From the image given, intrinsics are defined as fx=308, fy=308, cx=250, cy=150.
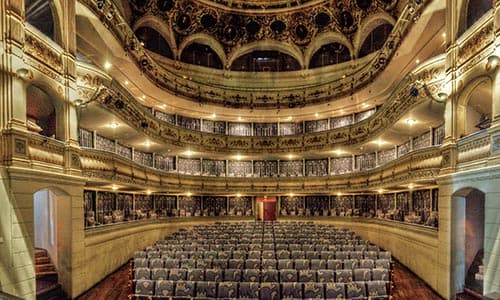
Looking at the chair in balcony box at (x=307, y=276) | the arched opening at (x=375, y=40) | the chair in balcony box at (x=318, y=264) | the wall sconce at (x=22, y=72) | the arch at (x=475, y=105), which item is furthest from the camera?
the arched opening at (x=375, y=40)

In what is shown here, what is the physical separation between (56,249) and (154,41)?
16.3 meters

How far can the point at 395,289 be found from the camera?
391 inches

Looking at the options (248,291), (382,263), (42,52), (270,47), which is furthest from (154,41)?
(382,263)

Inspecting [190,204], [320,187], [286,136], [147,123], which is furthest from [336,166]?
[147,123]

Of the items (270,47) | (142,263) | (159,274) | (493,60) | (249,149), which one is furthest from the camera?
(270,47)

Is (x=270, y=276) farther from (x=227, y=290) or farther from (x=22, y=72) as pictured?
(x=22, y=72)

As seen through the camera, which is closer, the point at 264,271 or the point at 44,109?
the point at 264,271

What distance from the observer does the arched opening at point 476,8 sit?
984 centimetres

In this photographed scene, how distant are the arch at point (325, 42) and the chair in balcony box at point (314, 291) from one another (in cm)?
1909

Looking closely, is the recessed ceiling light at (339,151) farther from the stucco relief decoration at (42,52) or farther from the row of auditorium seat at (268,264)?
the stucco relief decoration at (42,52)

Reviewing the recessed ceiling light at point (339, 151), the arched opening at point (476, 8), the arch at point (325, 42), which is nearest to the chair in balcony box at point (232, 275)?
the arched opening at point (476, 8)

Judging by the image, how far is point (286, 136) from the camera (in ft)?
73.9

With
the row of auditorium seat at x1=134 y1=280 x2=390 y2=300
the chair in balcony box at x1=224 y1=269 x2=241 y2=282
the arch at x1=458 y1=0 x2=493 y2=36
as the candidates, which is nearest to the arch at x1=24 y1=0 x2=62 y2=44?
the row of auditorium seat at x1=134 y1=280 x2=390 y2=300

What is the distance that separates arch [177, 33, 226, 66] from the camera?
892 inches
